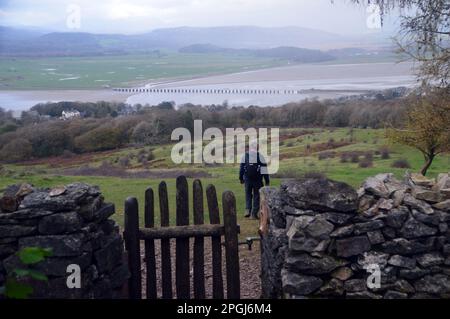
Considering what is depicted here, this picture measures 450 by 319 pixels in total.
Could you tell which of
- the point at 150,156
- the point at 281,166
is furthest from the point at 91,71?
the point at 281,166

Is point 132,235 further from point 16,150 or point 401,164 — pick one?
point 16,150

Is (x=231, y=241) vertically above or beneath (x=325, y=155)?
above

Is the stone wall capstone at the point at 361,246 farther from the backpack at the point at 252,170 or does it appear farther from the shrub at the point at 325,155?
the shrub at the point at 325,155

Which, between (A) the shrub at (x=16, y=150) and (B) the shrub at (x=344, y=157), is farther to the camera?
(A) the shrub at (x=16, y=150)

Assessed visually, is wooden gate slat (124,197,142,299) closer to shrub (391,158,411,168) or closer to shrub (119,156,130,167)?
shrub (391,158,411,168)

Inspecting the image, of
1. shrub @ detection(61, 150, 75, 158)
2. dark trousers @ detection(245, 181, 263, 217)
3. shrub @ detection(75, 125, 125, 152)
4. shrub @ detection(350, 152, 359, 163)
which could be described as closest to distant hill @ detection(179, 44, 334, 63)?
shrub @ detection(75, 125, 125, 152)

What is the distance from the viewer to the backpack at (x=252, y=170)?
13.0 metres

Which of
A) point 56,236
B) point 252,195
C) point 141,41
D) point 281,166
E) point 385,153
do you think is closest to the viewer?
point 56,236

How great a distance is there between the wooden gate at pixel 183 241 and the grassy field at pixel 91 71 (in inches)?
1063

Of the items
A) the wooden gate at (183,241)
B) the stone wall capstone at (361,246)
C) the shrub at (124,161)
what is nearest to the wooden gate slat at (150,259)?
the wooden gate at (183,241)

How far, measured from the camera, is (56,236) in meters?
6.38

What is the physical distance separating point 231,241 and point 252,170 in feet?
18.6

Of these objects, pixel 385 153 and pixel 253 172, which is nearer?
pixel 253 172

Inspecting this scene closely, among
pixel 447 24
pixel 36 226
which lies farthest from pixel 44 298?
pixel 447 24
